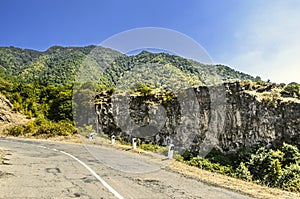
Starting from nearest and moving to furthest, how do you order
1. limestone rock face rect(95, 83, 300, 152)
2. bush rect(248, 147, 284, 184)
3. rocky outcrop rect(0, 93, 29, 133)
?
bush rect(248, 147, 284, 184)
limestone rock face rect(95, 83, 300, 152)
rocky outcrop rect(0, 93, 29, 133)

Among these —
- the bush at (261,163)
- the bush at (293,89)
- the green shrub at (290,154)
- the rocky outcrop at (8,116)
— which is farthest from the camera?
the rocky outcrop at (8,116)

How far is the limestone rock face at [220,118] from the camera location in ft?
84.0

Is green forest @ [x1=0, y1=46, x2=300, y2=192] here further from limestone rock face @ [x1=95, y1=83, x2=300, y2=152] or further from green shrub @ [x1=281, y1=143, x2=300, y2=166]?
limestone rock face @ [x1=95, y1=83, x2=300, y2=152]

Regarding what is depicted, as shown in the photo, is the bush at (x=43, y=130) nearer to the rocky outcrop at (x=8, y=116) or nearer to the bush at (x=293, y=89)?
the rocky outcrop at (x=8, y=116)

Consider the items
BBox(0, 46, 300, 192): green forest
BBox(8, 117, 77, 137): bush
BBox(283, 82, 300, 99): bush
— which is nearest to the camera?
BBox(0, 46, 300, 192): green forest

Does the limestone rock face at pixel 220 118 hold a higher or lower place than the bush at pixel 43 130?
higher

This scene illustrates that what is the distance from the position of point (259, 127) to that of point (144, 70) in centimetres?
1852

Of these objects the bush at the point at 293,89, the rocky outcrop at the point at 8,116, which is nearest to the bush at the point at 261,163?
the bush at the point at 293,89

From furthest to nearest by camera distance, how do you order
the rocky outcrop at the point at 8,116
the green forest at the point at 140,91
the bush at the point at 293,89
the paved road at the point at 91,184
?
the rocky outcrop at the point at 8,116, the bush at the point at 293,89, the green forest at the point at 140,91, the paved road at the point at 91,184

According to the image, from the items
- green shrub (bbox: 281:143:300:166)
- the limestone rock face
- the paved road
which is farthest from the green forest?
the paved road

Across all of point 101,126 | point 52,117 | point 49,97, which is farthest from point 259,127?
point 49,97

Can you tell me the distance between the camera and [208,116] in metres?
26.8

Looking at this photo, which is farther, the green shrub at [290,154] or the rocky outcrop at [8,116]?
the rocky outcrop at [8,116]

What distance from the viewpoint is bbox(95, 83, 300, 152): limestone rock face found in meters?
25.6
